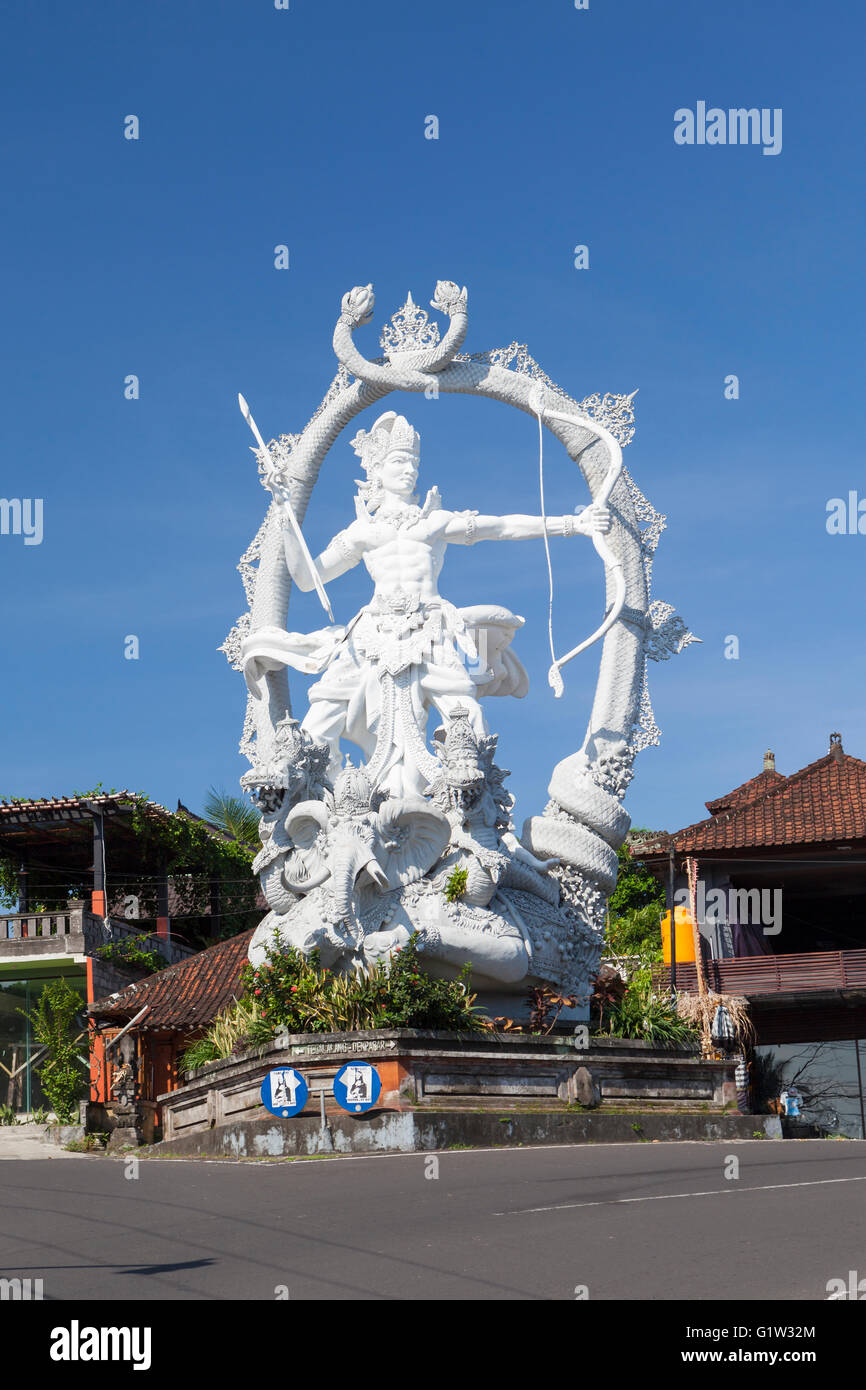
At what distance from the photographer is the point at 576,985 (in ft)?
64.1

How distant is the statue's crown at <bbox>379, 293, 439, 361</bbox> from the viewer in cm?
2272

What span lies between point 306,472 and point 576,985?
8458 millimetres

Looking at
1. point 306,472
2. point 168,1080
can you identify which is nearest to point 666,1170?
point 306,472

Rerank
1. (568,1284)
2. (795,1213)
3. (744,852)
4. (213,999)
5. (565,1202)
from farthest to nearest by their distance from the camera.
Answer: (744,852) → (213,999) → (565,1202) → (795,1213) → (568,1284)

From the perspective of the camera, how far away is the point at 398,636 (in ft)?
68.9

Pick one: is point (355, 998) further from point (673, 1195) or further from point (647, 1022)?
point (673, 1195)

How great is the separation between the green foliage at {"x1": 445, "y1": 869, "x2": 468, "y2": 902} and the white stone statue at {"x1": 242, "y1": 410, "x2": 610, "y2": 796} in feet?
6.81

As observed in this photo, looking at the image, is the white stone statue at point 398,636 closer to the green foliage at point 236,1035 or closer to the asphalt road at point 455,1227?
the green foliage at point 236,1035

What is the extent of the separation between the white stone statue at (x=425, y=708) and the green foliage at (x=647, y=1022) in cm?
57

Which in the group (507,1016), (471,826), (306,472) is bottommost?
(507,1016)

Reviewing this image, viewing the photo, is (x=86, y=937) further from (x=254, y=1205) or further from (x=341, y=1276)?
(x=341, y=1276)

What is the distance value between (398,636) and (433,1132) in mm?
8121

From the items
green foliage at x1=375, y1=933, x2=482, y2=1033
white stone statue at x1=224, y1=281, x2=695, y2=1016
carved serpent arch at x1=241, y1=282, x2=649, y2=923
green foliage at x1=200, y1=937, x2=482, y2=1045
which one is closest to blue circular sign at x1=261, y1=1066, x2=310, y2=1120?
green foliage at x1=200, y1=937, x2=482, y2=1045

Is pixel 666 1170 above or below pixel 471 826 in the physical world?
below
